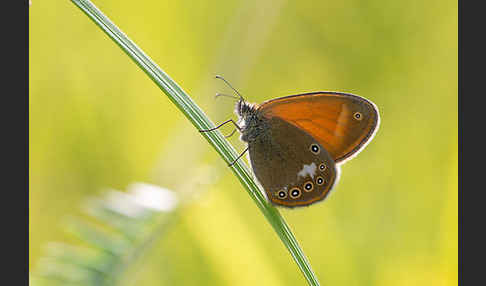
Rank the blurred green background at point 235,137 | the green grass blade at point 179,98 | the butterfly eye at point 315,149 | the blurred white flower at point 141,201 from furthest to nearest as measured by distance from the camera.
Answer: the blurred green background at point 235,137 → the butterfly eye at point 315,149 → the blurred white flower at point 141,201 → the green grass blade at point 179,98

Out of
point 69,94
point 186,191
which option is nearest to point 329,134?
point 186,191

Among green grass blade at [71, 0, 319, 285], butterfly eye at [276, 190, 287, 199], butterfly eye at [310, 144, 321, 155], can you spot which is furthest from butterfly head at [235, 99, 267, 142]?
green grass blade at [71, 0, 319, 285]

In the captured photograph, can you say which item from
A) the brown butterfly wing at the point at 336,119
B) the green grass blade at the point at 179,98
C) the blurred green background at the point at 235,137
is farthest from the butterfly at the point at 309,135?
the green grass blade at the point at 179,98

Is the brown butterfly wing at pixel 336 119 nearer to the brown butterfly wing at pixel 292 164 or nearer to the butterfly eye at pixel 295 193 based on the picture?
the brown butterfly wing at pixel 292 164

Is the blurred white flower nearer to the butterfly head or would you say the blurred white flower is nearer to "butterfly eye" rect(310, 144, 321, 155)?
the butterfly head

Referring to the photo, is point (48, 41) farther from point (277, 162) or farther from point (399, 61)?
point (399, 61)

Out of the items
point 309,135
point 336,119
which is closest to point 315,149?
point 309,135

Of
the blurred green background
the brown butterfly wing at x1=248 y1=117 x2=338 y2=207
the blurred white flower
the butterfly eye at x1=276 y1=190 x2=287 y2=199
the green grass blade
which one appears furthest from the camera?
the blurred green background
